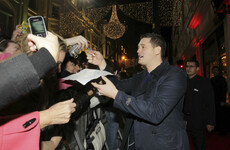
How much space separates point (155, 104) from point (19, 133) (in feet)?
3.67

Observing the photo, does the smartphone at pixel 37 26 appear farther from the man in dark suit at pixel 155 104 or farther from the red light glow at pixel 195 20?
the red light glow at pixel 195 20

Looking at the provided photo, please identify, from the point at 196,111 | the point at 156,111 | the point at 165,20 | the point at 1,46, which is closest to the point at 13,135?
the point at 156,111

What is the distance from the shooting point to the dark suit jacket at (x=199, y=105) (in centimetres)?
331

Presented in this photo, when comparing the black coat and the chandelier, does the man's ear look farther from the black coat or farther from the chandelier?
the chandelier

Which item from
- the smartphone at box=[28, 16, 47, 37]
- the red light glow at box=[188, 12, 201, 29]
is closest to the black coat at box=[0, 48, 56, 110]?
the smartphone at box=[28, 16, 47, 37]

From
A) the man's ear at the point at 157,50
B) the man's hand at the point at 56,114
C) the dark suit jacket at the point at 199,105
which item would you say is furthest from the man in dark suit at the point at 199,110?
the man's hand at the point at 56,114

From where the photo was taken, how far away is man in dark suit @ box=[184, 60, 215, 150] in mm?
3271

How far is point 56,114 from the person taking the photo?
3.72 ft


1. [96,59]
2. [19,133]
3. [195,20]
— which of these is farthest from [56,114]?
[195,20]

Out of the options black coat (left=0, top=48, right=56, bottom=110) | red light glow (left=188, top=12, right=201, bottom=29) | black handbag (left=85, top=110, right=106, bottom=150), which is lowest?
black handbag (left=85, top=110, right=106, bottom=150)

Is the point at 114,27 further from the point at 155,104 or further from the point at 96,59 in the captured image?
the point at 155,104

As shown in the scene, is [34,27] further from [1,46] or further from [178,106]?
[178,106]

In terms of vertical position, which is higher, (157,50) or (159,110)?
(157,50)

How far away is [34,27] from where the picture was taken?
1.08 metres
